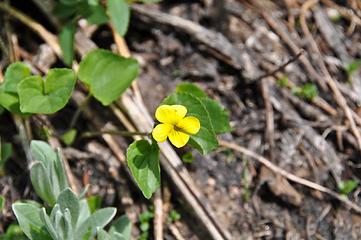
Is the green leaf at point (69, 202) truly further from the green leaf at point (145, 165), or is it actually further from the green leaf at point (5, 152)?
the green leaf at point (5, 152)

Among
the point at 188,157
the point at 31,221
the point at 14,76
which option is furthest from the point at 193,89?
the point at 31,221

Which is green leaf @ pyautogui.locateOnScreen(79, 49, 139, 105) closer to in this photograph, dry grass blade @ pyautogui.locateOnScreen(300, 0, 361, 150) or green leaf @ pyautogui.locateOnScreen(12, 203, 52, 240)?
green leaf @ pyautogui.locateOnScreen(12, 203, 52, 240)

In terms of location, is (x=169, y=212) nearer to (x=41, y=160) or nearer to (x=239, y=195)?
(x=239, y=195)

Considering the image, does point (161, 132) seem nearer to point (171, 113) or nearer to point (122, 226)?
point (171, 113)

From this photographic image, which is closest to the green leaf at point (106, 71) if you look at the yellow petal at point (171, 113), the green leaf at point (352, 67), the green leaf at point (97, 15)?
the green leaf at point (97, 15)

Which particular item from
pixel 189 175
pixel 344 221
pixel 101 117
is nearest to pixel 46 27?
pixel 101 117

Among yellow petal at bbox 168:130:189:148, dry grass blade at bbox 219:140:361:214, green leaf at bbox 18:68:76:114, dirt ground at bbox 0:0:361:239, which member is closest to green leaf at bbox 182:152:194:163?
dirt ground at bbox 0:0:361:239

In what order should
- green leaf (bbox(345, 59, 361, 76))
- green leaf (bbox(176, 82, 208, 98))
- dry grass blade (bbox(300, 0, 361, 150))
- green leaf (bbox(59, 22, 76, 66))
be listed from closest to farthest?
green leaf (bbox(176, 82, 208, 98)) < green leaf (bbox(59, 22, 76, 66)) < dry grass blade (bbox(300, 0, 361, 150)) < green leaf (bbox(345, 59, 361, 76))
